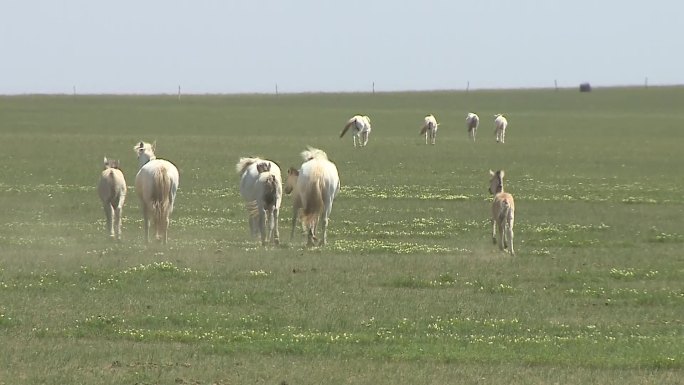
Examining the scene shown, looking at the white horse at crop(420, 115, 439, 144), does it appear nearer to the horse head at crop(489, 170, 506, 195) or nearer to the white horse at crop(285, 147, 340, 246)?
the horse head at crop(489, 170, 506, 195)

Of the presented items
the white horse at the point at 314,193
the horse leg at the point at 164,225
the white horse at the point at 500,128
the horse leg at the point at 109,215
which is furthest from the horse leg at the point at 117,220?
the white horse at the point at 500,128

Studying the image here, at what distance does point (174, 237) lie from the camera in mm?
24031

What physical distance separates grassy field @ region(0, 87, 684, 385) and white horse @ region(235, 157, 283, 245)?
1.72ft

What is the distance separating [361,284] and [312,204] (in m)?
5.61

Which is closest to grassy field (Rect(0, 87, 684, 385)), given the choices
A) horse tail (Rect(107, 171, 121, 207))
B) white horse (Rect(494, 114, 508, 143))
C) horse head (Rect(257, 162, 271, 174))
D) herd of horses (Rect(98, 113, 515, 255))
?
herd of horses (Rect(98, 113, 515, 255))

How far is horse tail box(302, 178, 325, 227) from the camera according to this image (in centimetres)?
2302

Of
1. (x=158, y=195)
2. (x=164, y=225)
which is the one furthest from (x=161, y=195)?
(x=164, y=225)

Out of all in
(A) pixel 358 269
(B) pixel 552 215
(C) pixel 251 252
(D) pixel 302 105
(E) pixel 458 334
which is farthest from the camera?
(D) pixel 302 105

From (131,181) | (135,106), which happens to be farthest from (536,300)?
(135,106)

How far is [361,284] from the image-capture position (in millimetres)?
17578

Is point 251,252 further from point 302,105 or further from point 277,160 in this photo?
point 302,105

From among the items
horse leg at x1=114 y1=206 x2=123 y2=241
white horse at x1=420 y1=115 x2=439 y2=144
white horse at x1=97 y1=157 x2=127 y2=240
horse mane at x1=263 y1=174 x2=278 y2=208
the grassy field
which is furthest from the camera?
white horse at x1=420 y1=115 x2=439 y2=144

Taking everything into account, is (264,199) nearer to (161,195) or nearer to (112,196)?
(161,195)

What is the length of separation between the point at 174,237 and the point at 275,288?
300 inches
